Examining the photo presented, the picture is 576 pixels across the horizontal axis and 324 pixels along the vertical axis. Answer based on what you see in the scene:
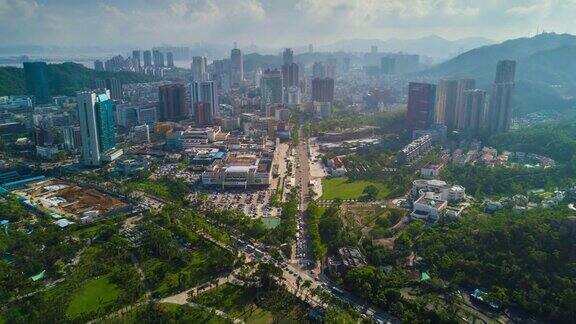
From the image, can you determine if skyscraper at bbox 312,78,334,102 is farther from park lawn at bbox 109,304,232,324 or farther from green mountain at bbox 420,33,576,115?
park lawn at bbox 109,304,232,324

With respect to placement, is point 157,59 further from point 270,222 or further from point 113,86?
point 270,222

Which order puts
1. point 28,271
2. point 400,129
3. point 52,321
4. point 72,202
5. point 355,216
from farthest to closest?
point 400,129, point 72,202, point 355,216, point 28,271, point 52,321

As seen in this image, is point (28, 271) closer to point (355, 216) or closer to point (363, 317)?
point (363, 317)

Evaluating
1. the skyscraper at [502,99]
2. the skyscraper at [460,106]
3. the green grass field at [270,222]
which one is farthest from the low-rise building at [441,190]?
the skyscraper at [460,106]

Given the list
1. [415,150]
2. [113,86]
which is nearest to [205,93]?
[113,86]

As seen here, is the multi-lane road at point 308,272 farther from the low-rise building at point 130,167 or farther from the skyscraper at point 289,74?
the skyscraper at point 289,74

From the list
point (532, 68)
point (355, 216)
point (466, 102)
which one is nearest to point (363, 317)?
point (355, 216)

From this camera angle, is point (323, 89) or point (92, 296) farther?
point (323, 89)
